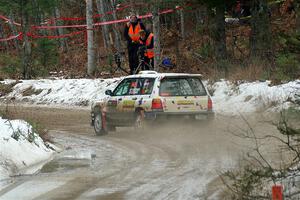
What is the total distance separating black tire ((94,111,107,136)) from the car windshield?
73cm

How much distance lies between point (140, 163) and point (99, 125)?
6.07m

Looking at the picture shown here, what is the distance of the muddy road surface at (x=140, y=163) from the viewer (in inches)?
374

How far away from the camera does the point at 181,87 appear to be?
16.8 m

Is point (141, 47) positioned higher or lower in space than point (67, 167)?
higher

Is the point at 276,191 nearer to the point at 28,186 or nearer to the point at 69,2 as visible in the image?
the point at 28,186

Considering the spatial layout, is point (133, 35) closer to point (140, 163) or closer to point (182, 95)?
point (182, 95)

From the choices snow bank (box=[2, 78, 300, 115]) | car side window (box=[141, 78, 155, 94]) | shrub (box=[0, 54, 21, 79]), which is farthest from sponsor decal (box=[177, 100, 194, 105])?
shrub (box=[0, 54, 21, 79])

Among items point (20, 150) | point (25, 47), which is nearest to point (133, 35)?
point (25, 47)

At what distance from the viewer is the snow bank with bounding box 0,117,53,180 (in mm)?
11578

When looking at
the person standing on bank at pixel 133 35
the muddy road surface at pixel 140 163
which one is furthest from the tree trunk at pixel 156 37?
the muddy road surface at pixel 140 163

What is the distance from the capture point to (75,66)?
4091cm

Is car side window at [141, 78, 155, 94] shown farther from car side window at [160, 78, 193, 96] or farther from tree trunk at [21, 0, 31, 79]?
tree trunk at [21, 0, 31, 79]

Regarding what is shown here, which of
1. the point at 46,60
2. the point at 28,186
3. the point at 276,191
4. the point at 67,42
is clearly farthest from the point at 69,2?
the point at 276,191

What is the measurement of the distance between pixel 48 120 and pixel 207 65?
7392 mm
